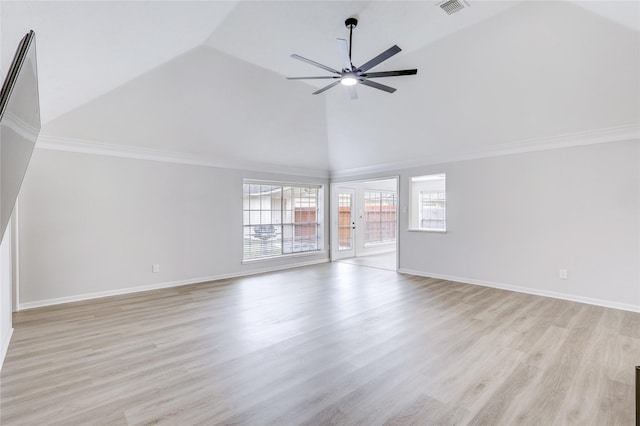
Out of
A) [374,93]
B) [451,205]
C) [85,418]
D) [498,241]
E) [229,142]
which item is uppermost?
[374,93]

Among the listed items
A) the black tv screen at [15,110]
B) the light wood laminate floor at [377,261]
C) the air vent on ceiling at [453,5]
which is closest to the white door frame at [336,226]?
the light wood laminate floor at [377,261]

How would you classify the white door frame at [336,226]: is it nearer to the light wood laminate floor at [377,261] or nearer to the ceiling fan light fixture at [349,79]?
the light wood laminate floor at [377,261]

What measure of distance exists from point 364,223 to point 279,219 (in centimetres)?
286

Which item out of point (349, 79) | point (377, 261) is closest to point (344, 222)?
point (377, 261)

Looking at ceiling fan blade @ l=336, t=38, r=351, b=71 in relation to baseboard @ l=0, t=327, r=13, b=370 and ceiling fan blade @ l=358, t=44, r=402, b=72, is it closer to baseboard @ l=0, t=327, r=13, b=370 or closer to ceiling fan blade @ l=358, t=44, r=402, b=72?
ceiling fan blade @ l=358, t=44, r=402, b=72

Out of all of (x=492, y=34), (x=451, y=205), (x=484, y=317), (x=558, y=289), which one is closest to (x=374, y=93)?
(x=492, y=34)

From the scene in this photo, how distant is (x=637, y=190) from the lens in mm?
3893

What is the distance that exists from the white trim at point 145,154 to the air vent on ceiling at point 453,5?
14.1ft

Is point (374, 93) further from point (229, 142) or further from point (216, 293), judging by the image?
point (216, 293)

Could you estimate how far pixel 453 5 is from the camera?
3.00 meters

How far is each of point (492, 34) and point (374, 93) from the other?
5.85ft

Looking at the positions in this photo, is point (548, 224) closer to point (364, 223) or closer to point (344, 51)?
point (344, 51)

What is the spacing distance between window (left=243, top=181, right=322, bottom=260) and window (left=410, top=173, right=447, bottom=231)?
2.78 metres

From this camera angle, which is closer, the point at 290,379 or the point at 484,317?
the point at 290,379
